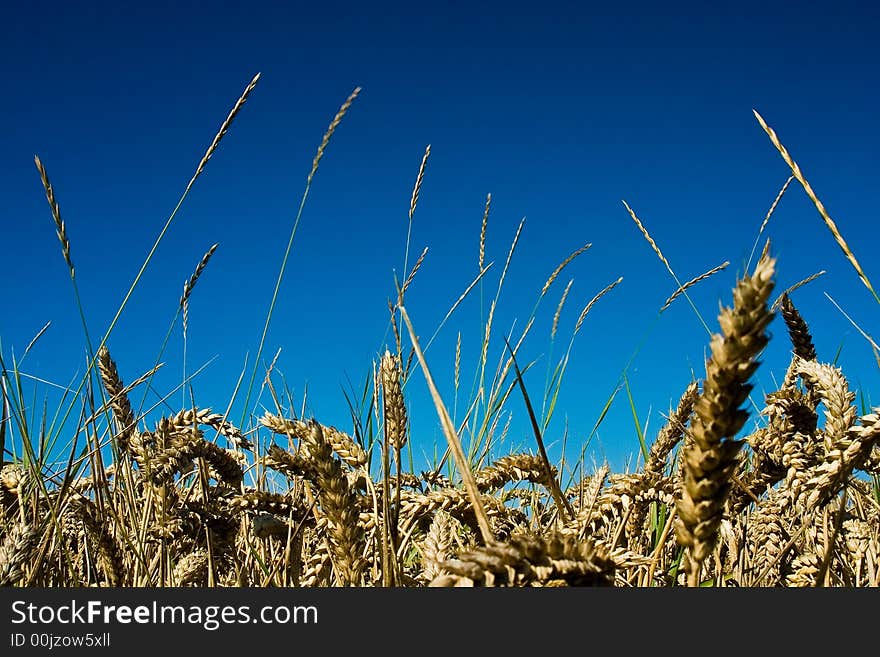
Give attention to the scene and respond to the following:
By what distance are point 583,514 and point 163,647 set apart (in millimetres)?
875

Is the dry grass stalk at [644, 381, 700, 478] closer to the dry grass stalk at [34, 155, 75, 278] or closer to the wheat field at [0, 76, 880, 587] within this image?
the wheat field at [0, 76, 880, 587]

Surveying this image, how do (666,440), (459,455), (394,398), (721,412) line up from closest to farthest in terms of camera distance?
(721,412) < (459,455) < (394,398) < (666,440)

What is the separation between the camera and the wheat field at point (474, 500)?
727mm

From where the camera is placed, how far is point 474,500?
3.14 feet

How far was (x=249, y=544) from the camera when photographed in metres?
2.14

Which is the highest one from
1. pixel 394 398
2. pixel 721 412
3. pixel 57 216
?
pixel 57 216

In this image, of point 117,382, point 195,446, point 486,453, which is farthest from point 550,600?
point 486,453

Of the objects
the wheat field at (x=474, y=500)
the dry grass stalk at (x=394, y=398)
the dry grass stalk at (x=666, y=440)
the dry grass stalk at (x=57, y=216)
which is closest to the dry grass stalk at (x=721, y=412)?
the wheat field at (x=474, y=500)

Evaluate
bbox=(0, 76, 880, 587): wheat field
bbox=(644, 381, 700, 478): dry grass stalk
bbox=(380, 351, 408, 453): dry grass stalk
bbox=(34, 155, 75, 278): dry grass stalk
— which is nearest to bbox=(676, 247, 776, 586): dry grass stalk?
bbox=(0, 76, 880, 587): wheat field

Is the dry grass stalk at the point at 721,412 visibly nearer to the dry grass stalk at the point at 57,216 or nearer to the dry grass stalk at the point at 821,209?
the dry grass stalk at the point at 821,209

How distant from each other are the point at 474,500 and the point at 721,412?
1.27 ft

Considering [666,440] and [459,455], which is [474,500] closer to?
[459,455]

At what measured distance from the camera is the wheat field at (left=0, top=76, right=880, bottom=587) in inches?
28.6

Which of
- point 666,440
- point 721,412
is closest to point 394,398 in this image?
point 721,412
